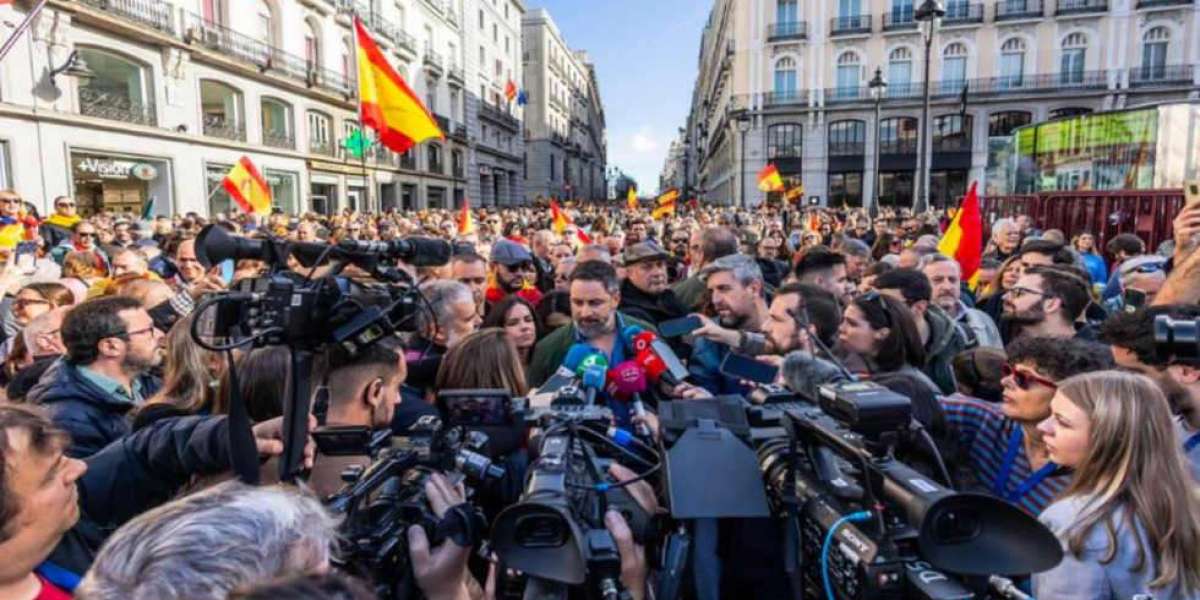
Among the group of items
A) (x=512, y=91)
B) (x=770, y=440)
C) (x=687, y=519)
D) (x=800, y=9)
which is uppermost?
(x=800, y=9)

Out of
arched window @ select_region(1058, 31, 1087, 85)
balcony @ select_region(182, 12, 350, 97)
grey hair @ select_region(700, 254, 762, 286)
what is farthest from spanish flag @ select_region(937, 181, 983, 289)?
arched window @ select_region(1058, 31, 1087, 85)

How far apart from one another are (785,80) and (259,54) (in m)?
31.2

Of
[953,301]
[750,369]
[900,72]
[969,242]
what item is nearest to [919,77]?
[900,72]

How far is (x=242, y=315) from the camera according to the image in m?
1.76

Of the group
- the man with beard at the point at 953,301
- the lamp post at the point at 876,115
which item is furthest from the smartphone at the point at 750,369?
the lamp post at the point at 876,115

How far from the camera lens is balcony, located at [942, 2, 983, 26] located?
39750 millimetres

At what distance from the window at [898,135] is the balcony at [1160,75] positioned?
1114cm

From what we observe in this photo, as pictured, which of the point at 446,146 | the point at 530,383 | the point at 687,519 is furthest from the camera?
the point at 446,146

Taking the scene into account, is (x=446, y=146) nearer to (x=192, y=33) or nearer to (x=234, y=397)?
(x=192, y=33)

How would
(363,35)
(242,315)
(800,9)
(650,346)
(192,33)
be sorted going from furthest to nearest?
(800,9)
(192,33)
(363,35)
(650,346)
(242,315)

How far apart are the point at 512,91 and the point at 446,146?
15.8 ft

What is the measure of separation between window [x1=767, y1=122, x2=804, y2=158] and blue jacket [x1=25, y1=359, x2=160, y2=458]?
43596 mm

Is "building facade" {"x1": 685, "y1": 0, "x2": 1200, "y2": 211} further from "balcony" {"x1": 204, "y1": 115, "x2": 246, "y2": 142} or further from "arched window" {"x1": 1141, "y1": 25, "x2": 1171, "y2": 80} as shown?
"balcony" {"x1": 204, "y1": 115, "x2": 246, "y2": 142}

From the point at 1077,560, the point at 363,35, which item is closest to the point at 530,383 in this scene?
the point at 1077,560
